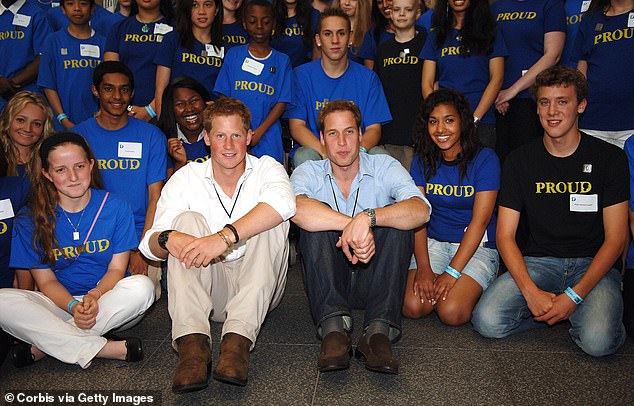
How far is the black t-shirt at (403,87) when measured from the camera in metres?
3.94

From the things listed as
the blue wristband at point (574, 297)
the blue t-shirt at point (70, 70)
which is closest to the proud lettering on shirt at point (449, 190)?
the blue wristband at point (574, 297)

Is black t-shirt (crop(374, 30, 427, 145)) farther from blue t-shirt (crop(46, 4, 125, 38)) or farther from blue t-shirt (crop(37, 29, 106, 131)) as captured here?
blue t-shirt (crop(46, 4, 125, 38))

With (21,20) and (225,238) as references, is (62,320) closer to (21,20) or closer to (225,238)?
(225,238)

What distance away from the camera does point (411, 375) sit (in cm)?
241

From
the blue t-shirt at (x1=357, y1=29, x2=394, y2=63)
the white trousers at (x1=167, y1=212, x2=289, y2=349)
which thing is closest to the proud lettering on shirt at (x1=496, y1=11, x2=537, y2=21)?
the blue t-shirt at (x1=357, y1=29, x2=394, y2=63)

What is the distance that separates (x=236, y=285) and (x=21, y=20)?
3.17 metres

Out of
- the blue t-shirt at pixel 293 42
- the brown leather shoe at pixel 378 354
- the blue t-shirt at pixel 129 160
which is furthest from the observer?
the blue t-shirt at pixel 293 42

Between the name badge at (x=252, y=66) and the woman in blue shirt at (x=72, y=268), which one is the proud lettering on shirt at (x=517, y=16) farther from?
the woman in blue shirt at (x=72, y=268)

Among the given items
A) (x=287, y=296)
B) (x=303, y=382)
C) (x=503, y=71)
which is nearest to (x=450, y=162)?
(x=503, y=71)

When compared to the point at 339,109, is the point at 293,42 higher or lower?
higher

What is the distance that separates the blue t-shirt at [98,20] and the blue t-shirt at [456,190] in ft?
9.82

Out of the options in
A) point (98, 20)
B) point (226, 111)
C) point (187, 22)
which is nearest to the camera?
point (226, 111)

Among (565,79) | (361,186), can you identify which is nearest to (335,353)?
(361,186)

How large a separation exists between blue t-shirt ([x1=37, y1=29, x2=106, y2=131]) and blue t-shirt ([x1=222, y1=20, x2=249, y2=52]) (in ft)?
3.11
